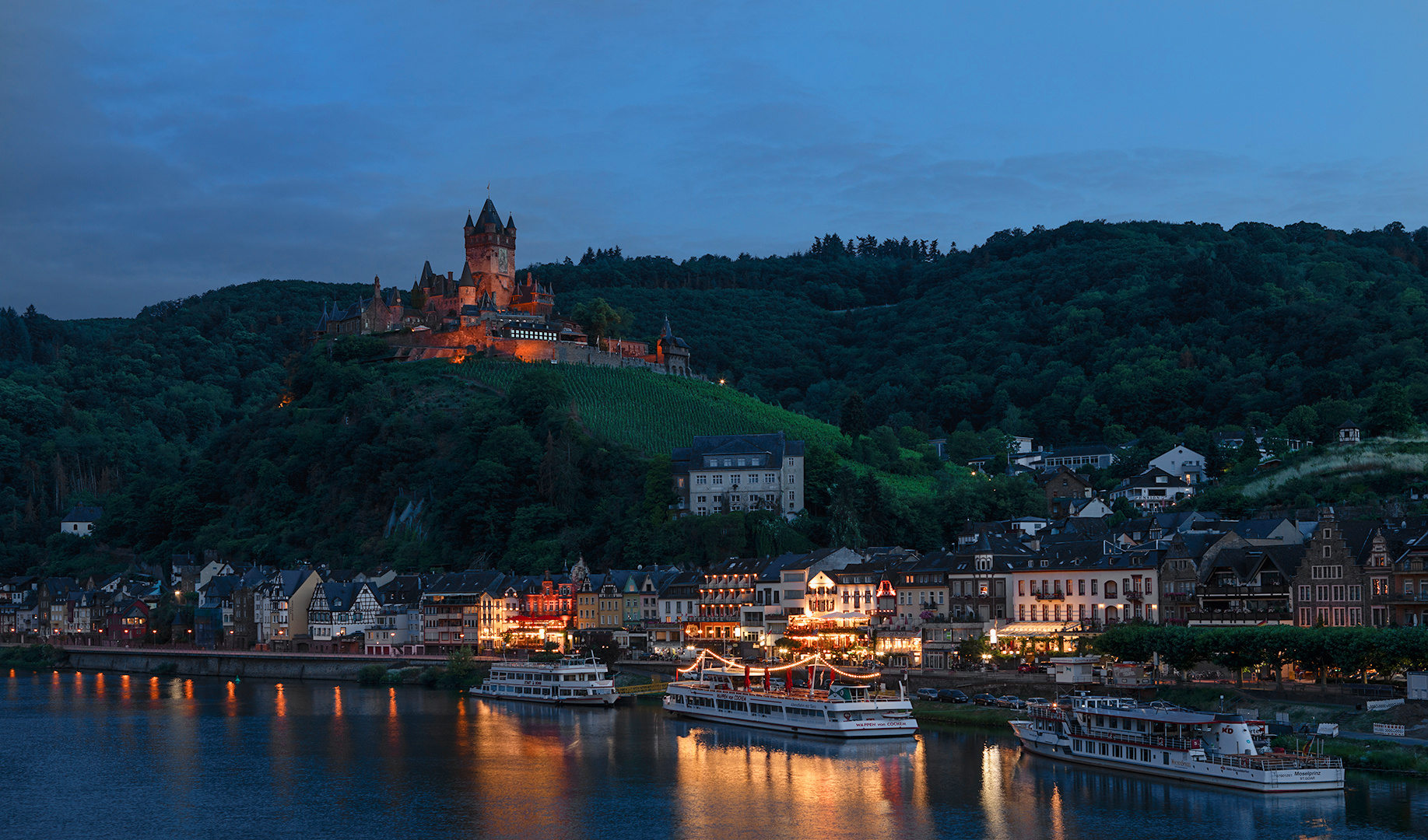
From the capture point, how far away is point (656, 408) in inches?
5674

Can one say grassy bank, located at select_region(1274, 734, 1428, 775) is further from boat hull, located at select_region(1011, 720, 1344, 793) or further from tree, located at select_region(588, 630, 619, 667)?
tree, located at select_region(588, 630, 619, 667)

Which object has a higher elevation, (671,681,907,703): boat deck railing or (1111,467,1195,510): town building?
(1111,467,1195,510): town building

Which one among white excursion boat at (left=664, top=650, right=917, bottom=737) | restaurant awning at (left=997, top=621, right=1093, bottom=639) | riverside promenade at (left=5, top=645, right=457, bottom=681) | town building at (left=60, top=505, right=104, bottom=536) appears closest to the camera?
white excursion boat at (left=664, top=650, right=917, bottom=737)

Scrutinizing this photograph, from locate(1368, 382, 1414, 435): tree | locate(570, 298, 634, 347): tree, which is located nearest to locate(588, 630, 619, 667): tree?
locate(1368, 382, 1414, 435): tree

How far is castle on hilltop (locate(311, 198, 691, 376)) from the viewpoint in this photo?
154 meters

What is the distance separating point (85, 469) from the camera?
183 m

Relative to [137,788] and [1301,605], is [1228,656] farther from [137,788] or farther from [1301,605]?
[137,788]

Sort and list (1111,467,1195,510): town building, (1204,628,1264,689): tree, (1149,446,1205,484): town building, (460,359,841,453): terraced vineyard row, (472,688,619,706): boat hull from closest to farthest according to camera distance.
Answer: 1. (1204,628,1264,689): tree
2. (472,688,619,706): boat hull
3. (1111,467,1195,510): town building
4. (1149,446,1205,484): town building
5. (460,359,841,453): terraced vineyard row

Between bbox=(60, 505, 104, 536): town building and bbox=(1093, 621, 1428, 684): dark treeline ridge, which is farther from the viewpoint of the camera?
bbox=(60, 505, 104, 536): town building

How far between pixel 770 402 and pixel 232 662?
3209 inches

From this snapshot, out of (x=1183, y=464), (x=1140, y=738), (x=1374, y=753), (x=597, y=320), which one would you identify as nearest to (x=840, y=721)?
(x=1140, y=738)

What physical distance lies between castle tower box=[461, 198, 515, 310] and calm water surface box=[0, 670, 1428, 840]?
90.7 m

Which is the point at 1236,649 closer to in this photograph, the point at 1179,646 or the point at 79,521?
the point at 1179,646

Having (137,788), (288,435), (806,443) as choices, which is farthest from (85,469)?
(137,788)
